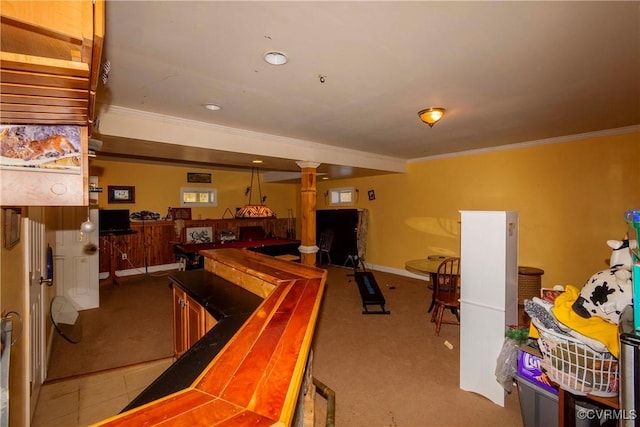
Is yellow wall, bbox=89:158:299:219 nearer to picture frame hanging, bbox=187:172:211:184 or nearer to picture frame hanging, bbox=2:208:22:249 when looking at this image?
picture frame hanging, bbox=187:172:211:184

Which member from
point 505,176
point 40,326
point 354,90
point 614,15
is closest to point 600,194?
point 505,176

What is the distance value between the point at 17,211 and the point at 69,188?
3.45ft

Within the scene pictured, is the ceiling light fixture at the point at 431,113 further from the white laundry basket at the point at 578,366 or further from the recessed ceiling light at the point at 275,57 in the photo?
the white laundry basket at the point at 578,366

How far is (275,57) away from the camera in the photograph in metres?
1.86

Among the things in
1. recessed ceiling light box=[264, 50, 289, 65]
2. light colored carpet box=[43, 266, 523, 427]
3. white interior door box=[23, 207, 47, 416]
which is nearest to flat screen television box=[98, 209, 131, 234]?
light colored carpet box=[43, 266, 523, 427]

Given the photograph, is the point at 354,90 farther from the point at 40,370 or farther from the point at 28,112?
the point at 40,370

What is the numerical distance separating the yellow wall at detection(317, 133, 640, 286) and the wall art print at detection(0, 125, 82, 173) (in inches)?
207

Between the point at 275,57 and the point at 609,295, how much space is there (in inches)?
86.6

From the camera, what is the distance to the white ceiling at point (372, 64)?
4.80ft

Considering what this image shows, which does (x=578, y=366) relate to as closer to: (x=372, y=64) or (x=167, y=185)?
(x=372, y=64)

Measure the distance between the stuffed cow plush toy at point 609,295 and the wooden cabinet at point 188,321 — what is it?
2.09m

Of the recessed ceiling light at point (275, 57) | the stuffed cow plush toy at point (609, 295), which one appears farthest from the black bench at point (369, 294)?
the recessed ceiling light at point (275, 57)

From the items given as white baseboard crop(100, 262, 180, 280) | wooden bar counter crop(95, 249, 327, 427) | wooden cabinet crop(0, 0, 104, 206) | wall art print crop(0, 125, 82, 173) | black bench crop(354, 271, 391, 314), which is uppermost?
wooden cabinet crop(0, 0, 104, 206)

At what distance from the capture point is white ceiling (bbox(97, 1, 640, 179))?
1.46 meters
